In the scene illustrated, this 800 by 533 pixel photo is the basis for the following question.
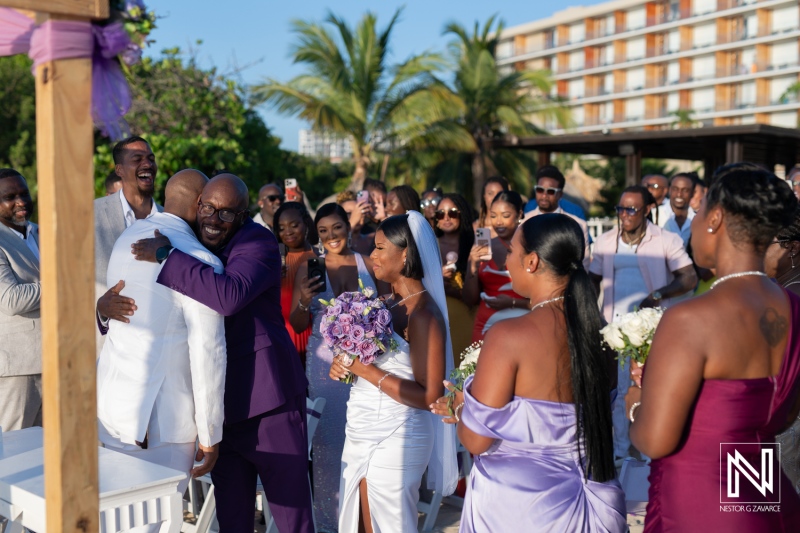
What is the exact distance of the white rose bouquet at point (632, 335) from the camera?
10.2 feet

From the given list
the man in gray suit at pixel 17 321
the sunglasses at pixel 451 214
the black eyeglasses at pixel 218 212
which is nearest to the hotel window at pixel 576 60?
the sunglasses at pixel 451 214

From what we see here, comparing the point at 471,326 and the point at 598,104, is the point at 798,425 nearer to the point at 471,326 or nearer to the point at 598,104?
the point at 471,326

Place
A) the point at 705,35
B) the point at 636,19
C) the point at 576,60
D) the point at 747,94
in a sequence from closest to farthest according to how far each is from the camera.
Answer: the point at 747,94, the point at 705,35, the point at 636,19, the point at 576,60

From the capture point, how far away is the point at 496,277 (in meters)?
6.82

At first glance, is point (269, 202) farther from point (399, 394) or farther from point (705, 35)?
point (705, 35)

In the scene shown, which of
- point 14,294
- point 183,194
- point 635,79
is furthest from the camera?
point 635,79

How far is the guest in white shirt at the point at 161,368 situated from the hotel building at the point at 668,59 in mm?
67071

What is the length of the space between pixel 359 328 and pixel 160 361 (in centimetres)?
98

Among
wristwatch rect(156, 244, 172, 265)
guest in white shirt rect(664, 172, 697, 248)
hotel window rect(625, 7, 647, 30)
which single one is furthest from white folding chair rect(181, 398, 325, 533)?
hotel window rect(625, 7, 647, 30)

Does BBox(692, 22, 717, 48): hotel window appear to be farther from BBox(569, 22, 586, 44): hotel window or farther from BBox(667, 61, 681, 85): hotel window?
BBox(569, 22, 586, 44): hotel window

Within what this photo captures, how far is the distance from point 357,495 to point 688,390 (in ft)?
7.35

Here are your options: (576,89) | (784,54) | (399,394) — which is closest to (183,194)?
(399,394)

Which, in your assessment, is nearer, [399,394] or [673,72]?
[399,394]

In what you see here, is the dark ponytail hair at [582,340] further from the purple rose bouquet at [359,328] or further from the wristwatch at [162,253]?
the wristwatch at [162,253]
